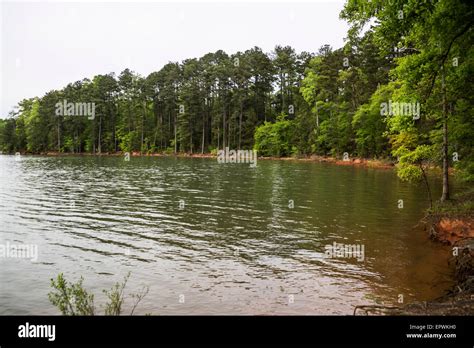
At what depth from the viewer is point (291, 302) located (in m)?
10.1

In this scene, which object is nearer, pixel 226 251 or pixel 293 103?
pixel 226 251

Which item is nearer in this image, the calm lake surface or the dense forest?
the calm lake surface

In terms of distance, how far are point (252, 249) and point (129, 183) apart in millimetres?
24779

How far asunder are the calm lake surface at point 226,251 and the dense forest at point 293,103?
5337mm

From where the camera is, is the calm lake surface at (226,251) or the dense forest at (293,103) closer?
the calm lake surface at (226,251)

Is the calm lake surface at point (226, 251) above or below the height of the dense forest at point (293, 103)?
below

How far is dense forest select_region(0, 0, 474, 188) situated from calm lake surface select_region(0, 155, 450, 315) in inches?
210

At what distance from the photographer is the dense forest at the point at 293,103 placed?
1409 cm

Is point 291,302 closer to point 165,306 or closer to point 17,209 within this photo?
point 165,306

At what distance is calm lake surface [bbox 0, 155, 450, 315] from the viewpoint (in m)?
10.4

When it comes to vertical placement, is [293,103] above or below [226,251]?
above

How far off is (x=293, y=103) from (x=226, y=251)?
7948 centimetres

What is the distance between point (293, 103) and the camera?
9050cm
